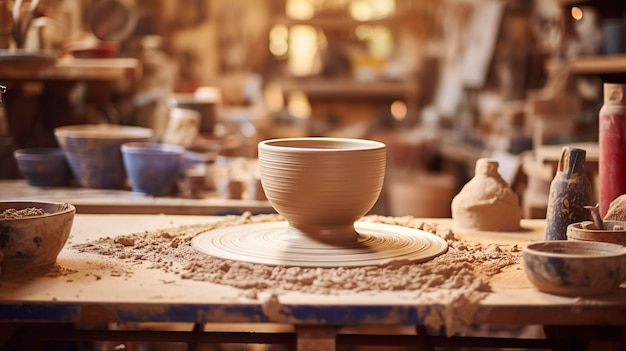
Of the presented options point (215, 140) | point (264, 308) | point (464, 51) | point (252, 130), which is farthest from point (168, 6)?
point (264, 308)

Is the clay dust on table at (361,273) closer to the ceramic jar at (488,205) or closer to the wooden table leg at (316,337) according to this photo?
the wooden table leg at (316,337)

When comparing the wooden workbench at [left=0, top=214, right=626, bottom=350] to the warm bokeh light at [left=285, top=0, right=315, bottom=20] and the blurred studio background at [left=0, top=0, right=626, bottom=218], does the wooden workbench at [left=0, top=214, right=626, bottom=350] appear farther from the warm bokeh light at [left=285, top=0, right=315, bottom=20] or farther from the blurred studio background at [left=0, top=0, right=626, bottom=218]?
the warm bokeh light at [left=285, top=0, right=315, bottom=20]

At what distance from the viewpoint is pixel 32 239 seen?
1.90 m

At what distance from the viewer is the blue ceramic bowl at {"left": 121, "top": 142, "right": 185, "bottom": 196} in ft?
11.2

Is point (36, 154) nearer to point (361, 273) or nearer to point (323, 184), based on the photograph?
point (323, 184)

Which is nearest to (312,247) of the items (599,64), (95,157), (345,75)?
(95,157)

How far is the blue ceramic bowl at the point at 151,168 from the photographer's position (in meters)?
3.42

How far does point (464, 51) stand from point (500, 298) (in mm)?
7245

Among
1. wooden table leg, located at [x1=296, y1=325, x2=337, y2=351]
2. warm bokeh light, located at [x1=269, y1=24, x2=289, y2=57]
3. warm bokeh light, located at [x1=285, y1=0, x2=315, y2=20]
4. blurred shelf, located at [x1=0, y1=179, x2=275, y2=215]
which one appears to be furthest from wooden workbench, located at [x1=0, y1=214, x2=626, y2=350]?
warm bokeh light, located at [x1=285, y1=0, x2=315, y2=20]

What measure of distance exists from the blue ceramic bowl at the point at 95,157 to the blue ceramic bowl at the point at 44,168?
Result: 1.7 inches

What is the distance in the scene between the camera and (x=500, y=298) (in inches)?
67.3

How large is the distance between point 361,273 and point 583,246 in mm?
501

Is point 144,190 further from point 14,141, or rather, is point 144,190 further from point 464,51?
point 464,51

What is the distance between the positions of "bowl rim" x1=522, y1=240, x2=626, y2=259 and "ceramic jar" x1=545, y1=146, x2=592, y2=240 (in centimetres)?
24
